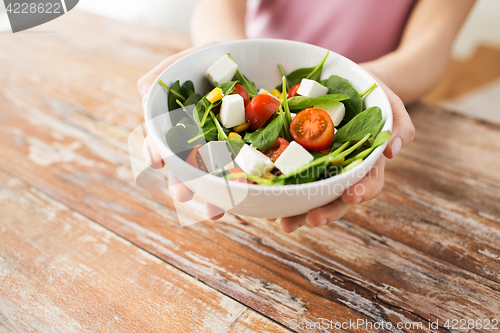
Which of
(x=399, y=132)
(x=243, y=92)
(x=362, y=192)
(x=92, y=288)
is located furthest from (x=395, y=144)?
(x=92, y=288)

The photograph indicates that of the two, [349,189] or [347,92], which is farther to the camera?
[347,92]

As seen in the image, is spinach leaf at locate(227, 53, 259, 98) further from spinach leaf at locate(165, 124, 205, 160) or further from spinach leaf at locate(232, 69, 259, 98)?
spinach leaf at locate(165, 124, 205, 160)

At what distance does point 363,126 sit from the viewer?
2.41ft

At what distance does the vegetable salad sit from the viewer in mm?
667

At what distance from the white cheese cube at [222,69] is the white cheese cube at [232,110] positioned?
9cm

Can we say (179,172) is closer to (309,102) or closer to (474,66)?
(309,102)

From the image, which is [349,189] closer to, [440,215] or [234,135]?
[234,135]

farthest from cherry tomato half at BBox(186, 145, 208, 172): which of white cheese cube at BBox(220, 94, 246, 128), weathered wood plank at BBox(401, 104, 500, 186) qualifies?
weathered wood plank at BBox(401, 104, 500, 186)

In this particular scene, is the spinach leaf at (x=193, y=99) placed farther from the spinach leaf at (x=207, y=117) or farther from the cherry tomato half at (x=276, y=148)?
the cherry tomato half at (x=276, y=148)

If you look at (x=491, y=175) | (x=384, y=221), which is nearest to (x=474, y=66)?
(x=491, y=175)

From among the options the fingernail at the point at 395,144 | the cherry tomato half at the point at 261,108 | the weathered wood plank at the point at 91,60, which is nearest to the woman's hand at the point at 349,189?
the fingernail at the point at 395,144

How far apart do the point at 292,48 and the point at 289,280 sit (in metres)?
0.56

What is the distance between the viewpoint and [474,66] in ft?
11.8

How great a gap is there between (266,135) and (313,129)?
0.10 meters
